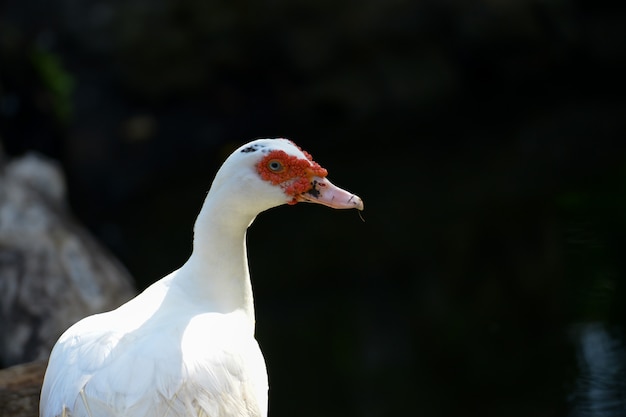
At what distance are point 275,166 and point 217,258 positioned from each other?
1.34 ft

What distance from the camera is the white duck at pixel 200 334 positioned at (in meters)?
2.93

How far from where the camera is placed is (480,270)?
7066 mm

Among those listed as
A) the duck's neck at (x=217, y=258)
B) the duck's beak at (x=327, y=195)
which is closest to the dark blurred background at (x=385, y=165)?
the duck's neck at (x=217, y=258)

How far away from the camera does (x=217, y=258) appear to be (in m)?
3.44

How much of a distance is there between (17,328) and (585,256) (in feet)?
13.0

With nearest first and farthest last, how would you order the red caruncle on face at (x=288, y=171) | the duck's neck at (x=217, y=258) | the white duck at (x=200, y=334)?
the white duck at (x=200, y=334) → the red caruncle on face at (x=288, y=171) → the duck's neck at (x=217, y=258)

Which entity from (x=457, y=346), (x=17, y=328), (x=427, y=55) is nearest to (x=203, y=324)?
(x=17, y=328)

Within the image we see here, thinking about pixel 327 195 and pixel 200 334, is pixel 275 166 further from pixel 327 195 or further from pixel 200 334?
pixel 200 334

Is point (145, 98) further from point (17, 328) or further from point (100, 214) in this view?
point (17, 328)

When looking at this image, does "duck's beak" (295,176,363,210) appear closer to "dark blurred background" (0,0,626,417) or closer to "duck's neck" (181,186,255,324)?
"duck's neck" (181,186,255,324)

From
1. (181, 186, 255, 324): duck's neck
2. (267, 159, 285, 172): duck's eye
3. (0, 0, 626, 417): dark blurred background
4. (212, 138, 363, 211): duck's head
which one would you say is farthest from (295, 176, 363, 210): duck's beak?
(0, 0, 626, 417): dark blurred background

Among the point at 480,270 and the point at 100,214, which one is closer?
the point at 480,270

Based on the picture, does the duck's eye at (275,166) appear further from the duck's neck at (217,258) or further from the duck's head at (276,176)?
the duck's neck at (217,258)

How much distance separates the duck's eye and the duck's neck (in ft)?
0.62
